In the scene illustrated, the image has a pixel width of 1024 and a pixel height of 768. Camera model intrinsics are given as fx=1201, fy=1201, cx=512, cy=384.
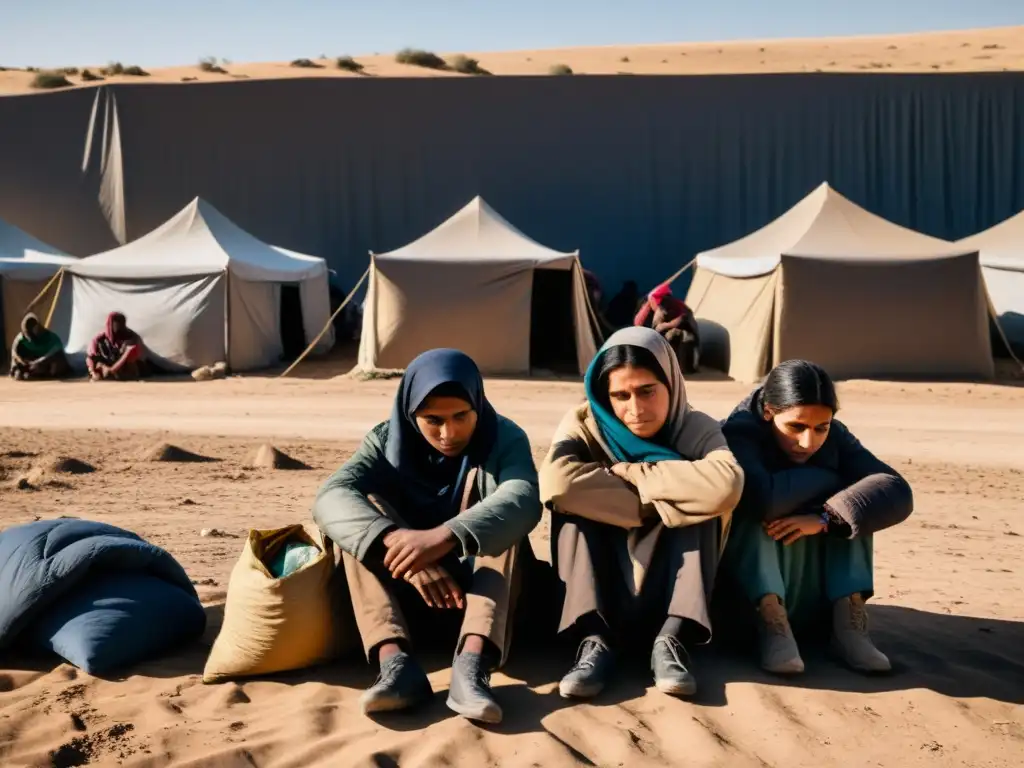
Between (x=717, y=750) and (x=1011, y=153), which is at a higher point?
(x=1011, y=153)

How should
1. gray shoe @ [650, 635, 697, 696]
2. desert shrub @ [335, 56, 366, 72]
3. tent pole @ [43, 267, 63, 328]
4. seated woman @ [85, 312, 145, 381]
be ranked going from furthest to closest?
desert shrub @ [335, 56, 366, 72] < tent pole @ [43, 267, 63, 328] < seated woman @ [85, 312, 145, 381] < gray shoe @ [650, 635, 697, 696]

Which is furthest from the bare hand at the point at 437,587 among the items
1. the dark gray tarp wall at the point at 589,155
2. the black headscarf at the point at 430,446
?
the dark gray tarp wall at the point at 589,155

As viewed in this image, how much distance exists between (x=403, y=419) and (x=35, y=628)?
126cm

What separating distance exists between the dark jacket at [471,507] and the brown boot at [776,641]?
2.25ft

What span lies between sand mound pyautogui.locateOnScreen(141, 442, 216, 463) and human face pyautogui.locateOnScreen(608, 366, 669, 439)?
4969 millimetres

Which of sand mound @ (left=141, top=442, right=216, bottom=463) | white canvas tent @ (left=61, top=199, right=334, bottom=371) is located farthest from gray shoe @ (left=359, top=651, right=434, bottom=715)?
white canvas tent @ (left=61, top=199, right=334, bottom=371)

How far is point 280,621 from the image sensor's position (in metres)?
3.26

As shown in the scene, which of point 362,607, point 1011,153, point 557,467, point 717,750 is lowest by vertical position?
point 717,750

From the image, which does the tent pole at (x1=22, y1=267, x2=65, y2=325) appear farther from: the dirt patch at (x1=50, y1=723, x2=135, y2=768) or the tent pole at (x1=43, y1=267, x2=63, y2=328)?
the dirt patch at (x1=50, y1=723, x2=135, y2=768)

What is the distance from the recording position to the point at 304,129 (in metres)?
21.3

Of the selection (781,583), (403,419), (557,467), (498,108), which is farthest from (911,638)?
(498,108)

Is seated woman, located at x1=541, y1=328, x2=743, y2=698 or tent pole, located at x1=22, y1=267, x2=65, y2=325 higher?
tent pole, located at x1=22, y1=267, x2=65, y2=325

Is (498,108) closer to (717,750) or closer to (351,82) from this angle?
(351,82)

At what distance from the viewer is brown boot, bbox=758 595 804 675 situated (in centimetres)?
322
